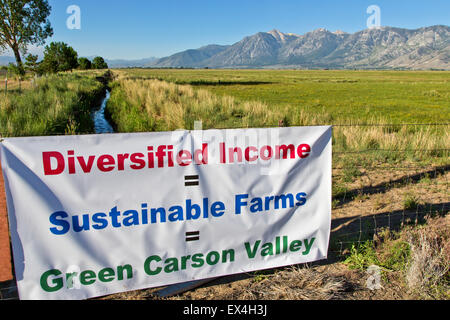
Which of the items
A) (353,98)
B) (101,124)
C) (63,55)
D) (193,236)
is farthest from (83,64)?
(193,236)

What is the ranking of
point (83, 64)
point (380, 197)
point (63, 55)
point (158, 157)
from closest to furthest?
1. point (158, 157)
2. point (380, 197)
3. point (63, 55)
4. point (83, 64)

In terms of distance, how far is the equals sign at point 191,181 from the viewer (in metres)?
3.16

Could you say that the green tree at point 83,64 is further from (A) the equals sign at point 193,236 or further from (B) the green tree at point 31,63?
(A) the equals sign at point 193,236

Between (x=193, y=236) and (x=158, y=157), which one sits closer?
(x=158, y=157)

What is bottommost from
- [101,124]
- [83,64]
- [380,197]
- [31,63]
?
[380,197]

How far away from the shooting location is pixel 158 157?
308 cm

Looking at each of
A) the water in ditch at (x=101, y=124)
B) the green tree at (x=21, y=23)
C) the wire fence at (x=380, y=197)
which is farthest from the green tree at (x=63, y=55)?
the wire fence at (x=380, y=197)

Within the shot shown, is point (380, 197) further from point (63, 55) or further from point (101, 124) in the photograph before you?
point (63, 55)

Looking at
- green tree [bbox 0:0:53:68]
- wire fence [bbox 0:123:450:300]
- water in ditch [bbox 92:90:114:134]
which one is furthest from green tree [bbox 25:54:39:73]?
wire fence [bbox 0:123:450:300]

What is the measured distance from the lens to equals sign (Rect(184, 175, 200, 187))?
10.4 ft

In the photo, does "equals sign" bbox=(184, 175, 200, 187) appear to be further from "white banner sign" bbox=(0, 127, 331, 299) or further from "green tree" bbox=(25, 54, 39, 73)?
"green tree" bbox=(25, 54, 39, 73)

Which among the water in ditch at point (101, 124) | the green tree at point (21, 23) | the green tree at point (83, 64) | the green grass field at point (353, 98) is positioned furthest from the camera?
the green tree at point (83, 64)

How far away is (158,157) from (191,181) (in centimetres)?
38

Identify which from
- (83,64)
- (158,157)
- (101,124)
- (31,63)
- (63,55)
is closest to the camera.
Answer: (158,157)
